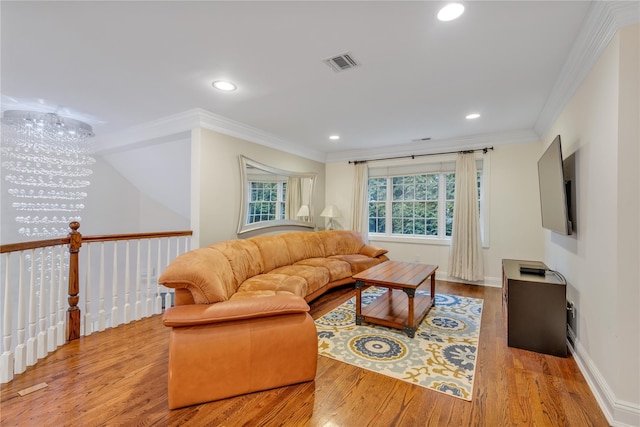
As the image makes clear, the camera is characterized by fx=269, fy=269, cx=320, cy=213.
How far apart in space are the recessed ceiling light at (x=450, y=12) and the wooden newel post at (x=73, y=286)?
3357 millimetres

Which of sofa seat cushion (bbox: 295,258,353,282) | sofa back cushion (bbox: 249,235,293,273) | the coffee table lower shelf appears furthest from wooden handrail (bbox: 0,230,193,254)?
the coffee table lower shelf

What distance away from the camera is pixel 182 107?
10.6ft

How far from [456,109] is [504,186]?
6.08 feet

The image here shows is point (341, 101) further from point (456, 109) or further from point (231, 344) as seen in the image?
point (231, 344)

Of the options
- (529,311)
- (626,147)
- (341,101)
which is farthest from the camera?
(341,101)

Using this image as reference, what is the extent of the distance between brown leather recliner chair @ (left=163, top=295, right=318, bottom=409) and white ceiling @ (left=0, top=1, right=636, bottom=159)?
1879mm

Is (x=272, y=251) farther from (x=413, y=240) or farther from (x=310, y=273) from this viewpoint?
(x=413, y=240)

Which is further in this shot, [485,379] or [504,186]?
[504,186]

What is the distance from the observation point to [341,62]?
2.25 m

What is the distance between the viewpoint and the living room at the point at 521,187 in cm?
156

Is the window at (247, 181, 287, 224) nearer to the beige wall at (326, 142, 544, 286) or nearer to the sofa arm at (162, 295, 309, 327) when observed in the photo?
the sofa arm at (162, 295, 309, 327)

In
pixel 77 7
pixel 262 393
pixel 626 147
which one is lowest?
pixel 262 393

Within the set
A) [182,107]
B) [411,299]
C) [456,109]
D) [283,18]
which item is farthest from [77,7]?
[456,109]

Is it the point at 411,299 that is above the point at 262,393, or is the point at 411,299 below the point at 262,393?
above
